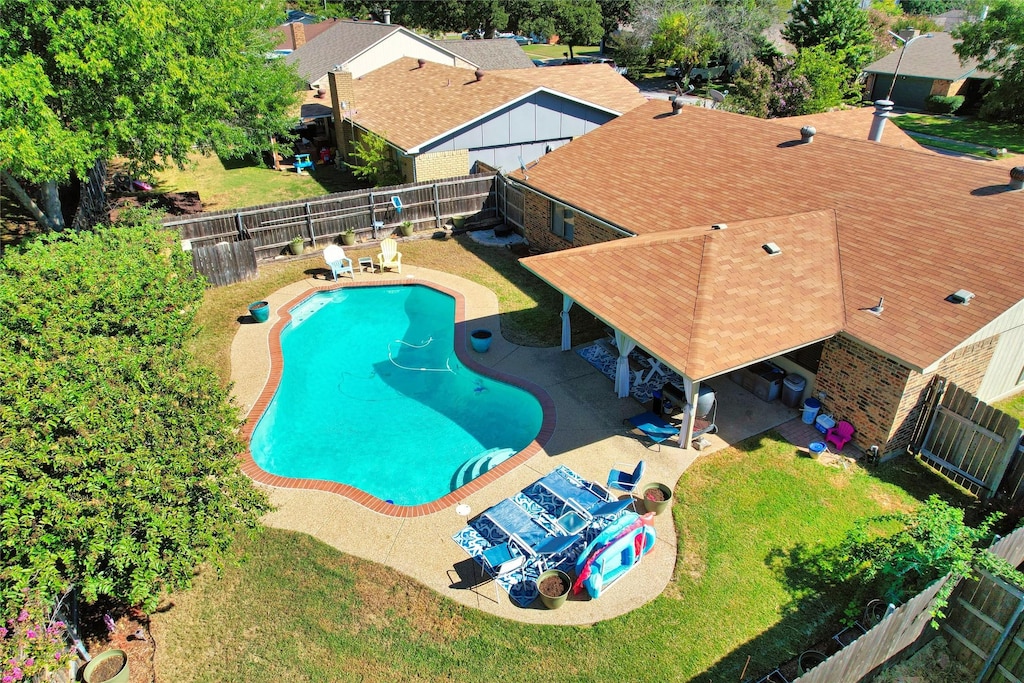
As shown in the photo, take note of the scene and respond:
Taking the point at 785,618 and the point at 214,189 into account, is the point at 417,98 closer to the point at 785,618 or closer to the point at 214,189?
the point at 214,189

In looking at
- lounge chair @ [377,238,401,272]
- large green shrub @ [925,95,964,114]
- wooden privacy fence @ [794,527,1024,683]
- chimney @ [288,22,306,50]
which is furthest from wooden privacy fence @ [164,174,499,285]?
large green shrub @ [925,95,964,114]

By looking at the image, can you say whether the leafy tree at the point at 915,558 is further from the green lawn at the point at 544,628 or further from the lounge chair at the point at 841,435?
the lounge chair at the point at 841,435

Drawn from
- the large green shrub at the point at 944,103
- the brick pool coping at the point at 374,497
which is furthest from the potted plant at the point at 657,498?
the large green shrub at the point at 944,103

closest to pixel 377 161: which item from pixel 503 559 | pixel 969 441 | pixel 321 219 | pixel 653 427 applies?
pixel 321 219

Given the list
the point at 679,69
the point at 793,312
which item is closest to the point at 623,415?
the point at 793,312

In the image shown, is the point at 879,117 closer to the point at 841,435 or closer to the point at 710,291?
the point at 710,291

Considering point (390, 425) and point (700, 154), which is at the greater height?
point (700, 154)
